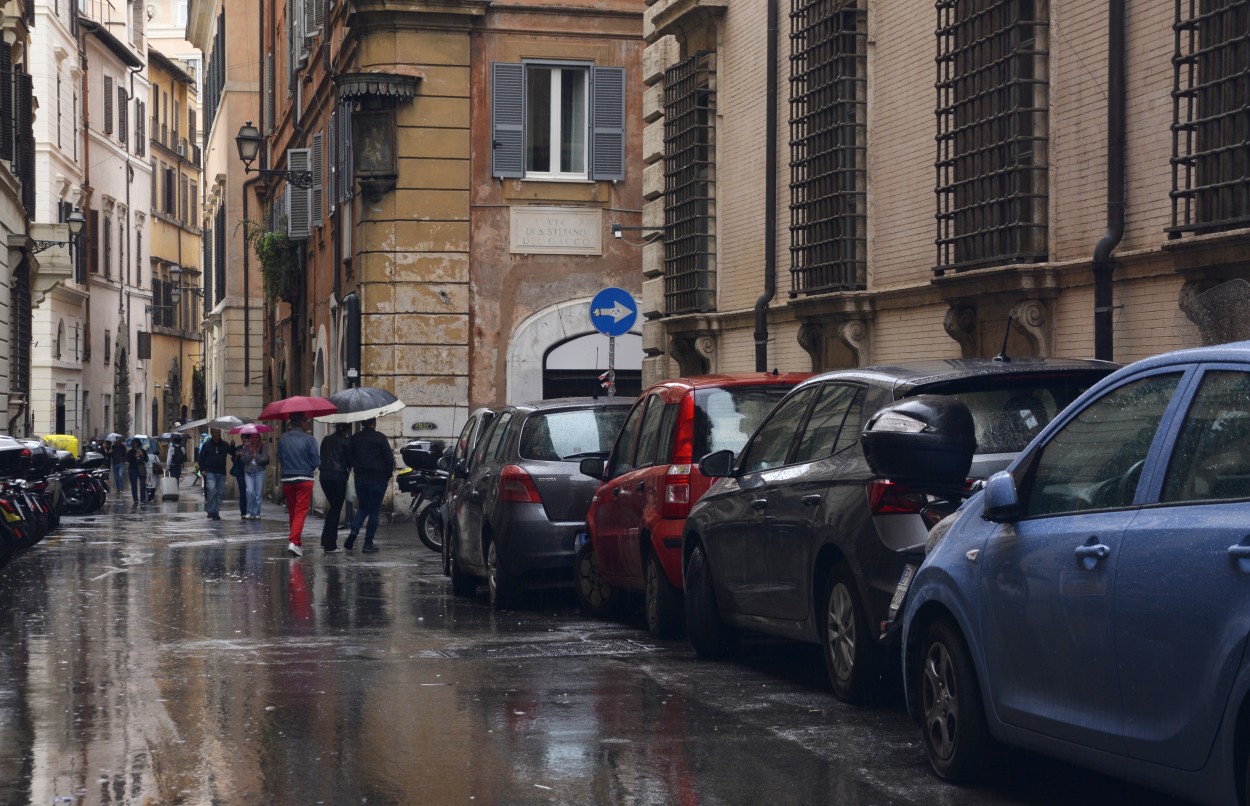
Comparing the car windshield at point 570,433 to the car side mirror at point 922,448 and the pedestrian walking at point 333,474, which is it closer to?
the car side mirror at point 922,448

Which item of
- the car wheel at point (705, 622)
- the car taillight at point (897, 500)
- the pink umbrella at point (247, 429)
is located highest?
the pink umbrella at point (247, 429)

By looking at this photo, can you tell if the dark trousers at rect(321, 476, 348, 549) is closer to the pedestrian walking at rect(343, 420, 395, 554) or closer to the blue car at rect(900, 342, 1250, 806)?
the pedestrian walking at rect(343, 420, 395, 554)

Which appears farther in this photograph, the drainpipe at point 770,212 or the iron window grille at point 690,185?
the iron window grille at point 690,185

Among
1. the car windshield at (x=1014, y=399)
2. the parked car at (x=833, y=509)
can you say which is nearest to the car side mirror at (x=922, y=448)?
the parked car at (x=833, y=509)

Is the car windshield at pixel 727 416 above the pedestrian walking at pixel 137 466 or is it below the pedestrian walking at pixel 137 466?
above

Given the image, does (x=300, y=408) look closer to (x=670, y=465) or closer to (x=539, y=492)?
(x=539, y=492)

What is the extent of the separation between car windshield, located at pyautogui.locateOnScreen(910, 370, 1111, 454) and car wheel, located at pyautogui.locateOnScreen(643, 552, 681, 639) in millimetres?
3774

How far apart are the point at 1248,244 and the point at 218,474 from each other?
2800 cm

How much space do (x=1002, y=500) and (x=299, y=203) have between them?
32.6m

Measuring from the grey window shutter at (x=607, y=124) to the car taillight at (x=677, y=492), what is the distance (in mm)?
18840

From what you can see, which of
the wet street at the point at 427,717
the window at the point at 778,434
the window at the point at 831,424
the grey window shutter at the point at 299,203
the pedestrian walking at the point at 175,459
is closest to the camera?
the wet street at the point at 427,717

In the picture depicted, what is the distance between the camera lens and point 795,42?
19578 mm

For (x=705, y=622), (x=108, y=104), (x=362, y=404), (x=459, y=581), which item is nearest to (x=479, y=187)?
(x=362, y=404)

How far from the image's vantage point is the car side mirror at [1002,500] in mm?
6621
